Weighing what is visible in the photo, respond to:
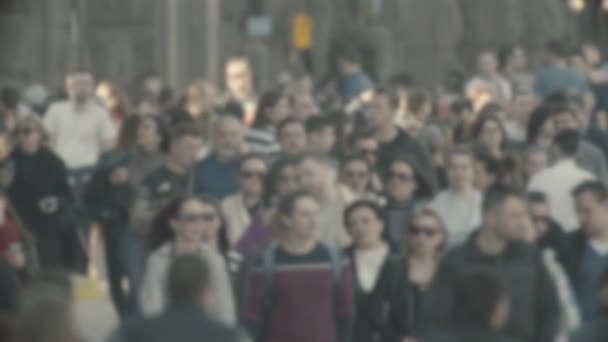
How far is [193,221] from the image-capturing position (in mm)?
A: 15094

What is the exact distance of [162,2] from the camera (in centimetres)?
3294

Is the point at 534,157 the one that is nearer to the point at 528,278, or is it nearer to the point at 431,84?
the point at 528,278

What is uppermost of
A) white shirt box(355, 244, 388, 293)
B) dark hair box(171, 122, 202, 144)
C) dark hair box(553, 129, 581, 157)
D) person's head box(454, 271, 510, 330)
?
dark hair box(171, 122, 202, 144)

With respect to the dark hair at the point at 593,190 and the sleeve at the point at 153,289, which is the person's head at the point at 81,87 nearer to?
the dark hair at the point at 593,190

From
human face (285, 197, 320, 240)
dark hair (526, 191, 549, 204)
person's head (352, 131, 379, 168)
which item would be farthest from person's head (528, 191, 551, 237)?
person's head (352, 131, 379, 168)

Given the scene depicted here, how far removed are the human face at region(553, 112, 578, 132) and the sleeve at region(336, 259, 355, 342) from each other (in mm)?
5716

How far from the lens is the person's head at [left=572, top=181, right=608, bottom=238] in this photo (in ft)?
51.3

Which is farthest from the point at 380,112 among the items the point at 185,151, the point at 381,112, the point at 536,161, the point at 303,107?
the point at 303,107

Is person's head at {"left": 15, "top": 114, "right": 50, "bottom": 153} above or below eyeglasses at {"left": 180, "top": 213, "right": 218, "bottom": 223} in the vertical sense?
above

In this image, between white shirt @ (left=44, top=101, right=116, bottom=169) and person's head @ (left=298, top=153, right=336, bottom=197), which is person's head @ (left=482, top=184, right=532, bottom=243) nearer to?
person's head @ (left=298, top=153, right=336, bottom=197)

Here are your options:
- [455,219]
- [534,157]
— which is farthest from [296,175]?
[534,157]

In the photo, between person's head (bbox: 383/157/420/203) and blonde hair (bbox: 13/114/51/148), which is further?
blonde hair (bbox: 13/114/51/148)

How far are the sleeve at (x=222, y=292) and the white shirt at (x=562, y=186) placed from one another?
3.83 meters

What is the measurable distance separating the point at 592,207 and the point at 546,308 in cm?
148
